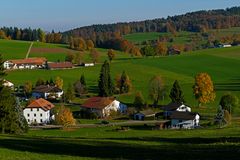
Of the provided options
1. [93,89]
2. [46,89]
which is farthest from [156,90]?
[46,89]

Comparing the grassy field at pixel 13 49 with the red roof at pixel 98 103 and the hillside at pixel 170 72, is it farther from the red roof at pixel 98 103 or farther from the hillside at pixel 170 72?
the red roof at pixel 98 103

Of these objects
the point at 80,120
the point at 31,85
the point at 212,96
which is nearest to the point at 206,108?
the point at 212,96

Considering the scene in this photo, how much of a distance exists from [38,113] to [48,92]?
2177 centimetres

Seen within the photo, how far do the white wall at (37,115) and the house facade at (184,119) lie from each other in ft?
77.0

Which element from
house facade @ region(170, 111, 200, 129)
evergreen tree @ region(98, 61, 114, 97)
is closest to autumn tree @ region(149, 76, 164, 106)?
evergreen tree @ region(98, 61, 114, 97)

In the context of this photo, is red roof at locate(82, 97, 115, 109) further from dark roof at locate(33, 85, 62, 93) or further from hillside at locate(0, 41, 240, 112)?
dark roof at locate(33, 85, 62, 93)

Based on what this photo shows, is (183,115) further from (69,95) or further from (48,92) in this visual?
(48,92)

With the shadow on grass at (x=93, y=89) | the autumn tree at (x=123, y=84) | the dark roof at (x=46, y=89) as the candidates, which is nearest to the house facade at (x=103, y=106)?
the autumn tree at (x=123, y=84)

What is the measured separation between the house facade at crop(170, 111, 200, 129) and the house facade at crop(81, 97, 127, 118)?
14.9m

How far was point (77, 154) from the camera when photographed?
86.7 feet

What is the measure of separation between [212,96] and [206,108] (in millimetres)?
3470

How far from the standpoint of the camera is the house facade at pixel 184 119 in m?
71.9

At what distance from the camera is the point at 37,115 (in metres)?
85.8

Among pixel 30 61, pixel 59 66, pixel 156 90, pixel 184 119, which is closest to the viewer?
pixel 184 119
